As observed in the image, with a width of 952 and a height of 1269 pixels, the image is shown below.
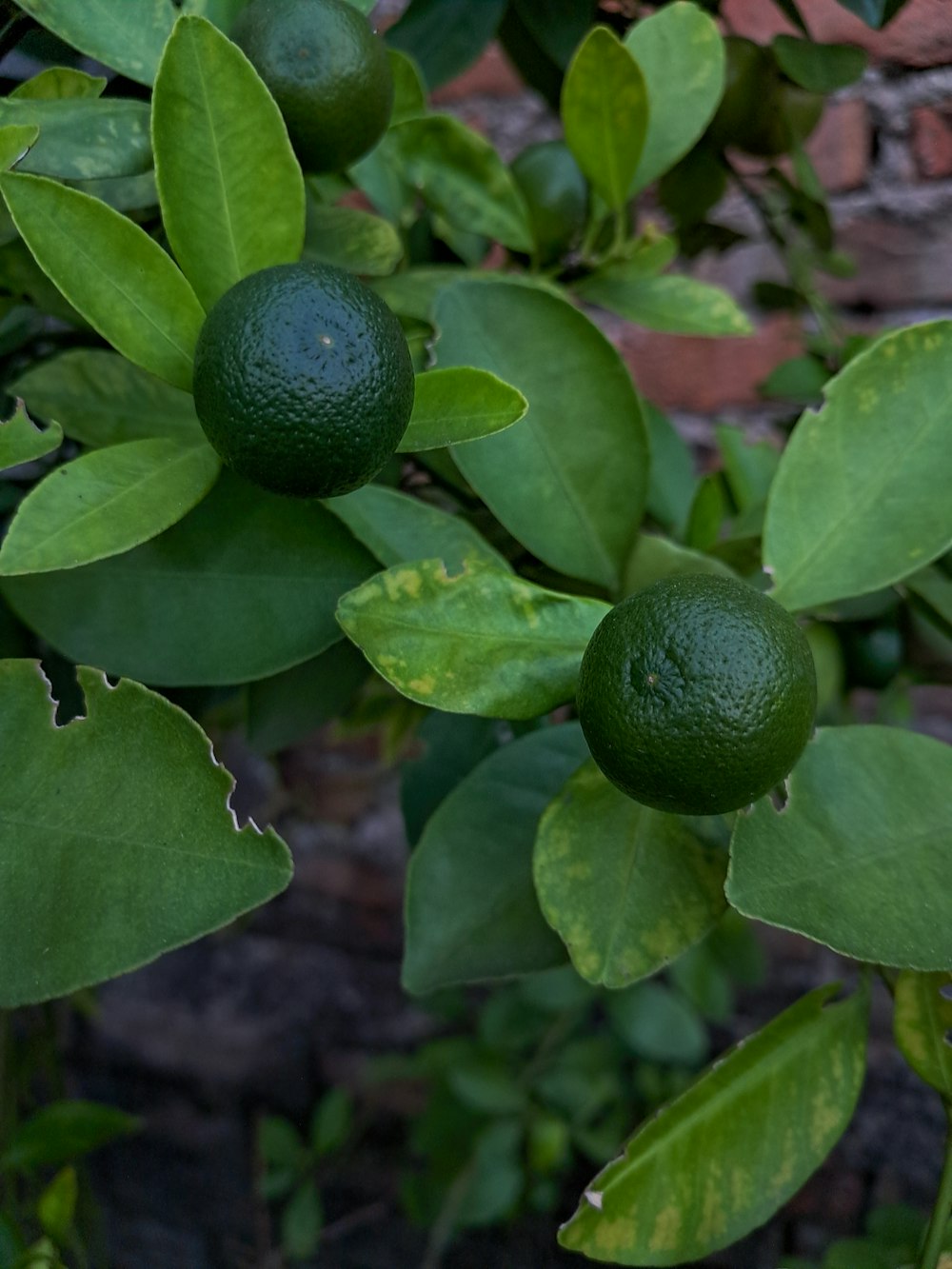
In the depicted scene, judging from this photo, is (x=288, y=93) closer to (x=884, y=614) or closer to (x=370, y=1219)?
(x=884, y=614)

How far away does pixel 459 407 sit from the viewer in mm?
355

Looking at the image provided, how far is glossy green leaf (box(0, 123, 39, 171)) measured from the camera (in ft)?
1.05

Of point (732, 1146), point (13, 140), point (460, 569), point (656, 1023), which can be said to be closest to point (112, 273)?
point (13, 140)

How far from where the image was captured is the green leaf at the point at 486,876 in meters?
0.43

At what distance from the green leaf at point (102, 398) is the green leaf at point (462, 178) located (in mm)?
181

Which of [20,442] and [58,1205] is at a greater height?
[20,442]

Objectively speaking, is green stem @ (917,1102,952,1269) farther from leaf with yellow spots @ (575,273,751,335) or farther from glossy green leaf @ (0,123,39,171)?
glossy green leaf @ (0,123,39,171)

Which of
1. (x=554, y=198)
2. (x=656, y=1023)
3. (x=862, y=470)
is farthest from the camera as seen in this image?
(x=656, y=1023)

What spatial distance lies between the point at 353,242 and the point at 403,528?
134 millimetres

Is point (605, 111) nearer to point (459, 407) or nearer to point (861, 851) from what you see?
point (459, 407)

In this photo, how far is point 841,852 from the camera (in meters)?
0.36

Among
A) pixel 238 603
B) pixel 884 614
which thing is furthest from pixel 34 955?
pixel 884 614

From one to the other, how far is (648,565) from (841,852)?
160mm

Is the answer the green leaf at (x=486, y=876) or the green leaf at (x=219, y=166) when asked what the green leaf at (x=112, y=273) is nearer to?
the green leaf at (x=219, y=166)
